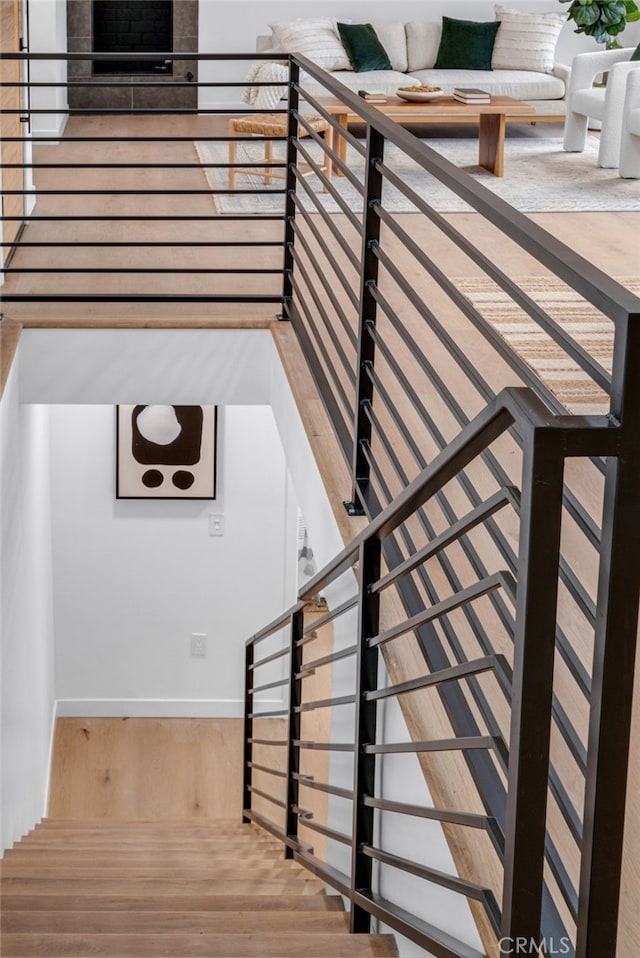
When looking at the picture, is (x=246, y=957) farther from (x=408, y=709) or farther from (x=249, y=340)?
(x=249, y=340)

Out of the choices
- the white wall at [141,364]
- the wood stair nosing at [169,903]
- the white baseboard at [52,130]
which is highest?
the white baseboard at [52,130]

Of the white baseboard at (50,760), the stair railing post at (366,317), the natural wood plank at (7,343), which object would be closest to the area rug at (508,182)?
the natural wood plank at (7,343)

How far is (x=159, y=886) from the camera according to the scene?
3.20 meters

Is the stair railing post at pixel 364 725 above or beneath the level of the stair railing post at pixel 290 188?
beneath

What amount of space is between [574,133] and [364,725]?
697 cm

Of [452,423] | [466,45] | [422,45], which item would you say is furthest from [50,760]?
[466,45]

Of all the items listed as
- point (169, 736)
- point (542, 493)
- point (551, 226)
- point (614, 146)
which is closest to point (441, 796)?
point (542, 493)

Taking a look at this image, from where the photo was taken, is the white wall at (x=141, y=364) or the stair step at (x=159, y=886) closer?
the stair step at (x=159, y=886)

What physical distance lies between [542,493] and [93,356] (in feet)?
12.4

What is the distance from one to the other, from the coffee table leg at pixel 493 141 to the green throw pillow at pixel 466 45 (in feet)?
6.92

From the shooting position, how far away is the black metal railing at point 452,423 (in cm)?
106

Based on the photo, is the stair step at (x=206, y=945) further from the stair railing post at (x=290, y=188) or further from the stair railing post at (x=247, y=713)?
the stair railing post at (x=290, y=188)

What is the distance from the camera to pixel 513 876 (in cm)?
109

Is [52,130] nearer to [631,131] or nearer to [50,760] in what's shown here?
[631,131]
